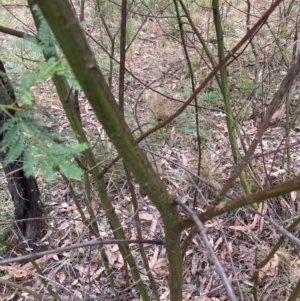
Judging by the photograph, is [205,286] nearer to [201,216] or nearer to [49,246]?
[49,246]

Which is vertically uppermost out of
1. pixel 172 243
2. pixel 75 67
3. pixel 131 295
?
pixel 75 67

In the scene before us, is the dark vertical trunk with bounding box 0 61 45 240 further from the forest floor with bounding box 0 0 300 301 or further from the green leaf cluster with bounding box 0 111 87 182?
the green leaf cluster with bounding box 0 111 87 182

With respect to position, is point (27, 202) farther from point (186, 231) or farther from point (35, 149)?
point (35, 149)

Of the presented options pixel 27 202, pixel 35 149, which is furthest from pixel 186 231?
pixel 35 149

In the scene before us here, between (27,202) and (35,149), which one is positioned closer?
(35,149)

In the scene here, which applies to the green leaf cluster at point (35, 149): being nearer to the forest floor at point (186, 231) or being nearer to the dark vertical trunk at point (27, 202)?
the forest floor at point (186, 231)

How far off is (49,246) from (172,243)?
4.27 ft

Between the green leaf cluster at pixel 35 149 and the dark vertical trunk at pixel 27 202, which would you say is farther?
the dark vertical trunk at pixel 27 202

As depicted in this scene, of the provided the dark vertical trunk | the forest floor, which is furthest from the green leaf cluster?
the dark vertical trunk

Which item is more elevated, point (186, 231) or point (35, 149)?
point (35, 149)

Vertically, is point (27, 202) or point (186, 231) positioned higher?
point (27, 202)

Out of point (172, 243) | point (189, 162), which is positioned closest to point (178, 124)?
point (189, 162)

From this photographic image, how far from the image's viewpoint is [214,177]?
1.99m

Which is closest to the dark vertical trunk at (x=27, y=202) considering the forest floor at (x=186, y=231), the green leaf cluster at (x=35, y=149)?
the forest floor at (x=186, y=231)
